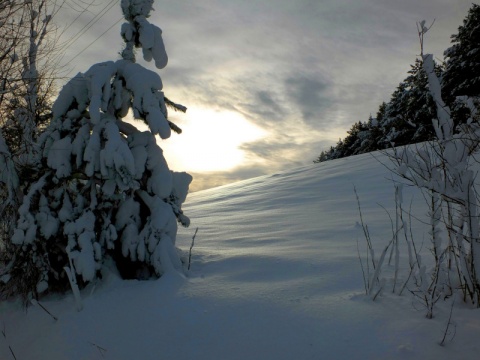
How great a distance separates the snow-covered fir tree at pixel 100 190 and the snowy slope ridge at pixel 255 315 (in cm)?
32

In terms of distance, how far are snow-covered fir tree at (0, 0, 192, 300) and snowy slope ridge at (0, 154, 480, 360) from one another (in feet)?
1.05

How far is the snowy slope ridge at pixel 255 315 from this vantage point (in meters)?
2.29

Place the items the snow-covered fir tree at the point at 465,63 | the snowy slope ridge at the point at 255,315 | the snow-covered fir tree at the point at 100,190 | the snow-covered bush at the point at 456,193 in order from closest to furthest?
1. the snowy slope ridge at the point at 255,315
2. the snow-covered bush at the point at 456,193
3. the snow-covered fir tree at the point at 100,190
4. the snow-covered fir tree at the point at 465,63

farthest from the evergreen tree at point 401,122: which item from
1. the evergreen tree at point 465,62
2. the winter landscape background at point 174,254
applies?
the winter landscape background at point 174,254

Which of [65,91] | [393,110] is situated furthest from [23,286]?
[393,110]

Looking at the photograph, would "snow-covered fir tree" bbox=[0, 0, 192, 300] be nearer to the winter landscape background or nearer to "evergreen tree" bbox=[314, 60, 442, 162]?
the winter landscape background

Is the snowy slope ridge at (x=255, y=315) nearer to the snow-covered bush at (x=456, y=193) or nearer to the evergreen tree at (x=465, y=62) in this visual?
the snow-covered bush at (x=456, y=193)

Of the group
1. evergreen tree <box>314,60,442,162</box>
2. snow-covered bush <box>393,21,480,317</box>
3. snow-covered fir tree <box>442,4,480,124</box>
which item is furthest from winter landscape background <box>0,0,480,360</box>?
snow-covered fir tree <box>442,4,480,124</box>

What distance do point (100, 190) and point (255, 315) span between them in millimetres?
2484

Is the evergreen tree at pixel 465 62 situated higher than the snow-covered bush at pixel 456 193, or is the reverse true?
the evergreen tree at pixel 465 62

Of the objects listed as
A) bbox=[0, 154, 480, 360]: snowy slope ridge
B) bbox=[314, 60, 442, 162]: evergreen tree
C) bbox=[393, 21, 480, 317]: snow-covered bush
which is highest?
bbox=[314, 60, 442, 162]: evergreen tree

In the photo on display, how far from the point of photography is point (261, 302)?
2928mm

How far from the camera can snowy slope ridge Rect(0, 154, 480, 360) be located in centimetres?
229

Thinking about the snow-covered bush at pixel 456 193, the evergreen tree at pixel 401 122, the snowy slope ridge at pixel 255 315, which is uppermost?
the evergreen tree at pixel 401 122
